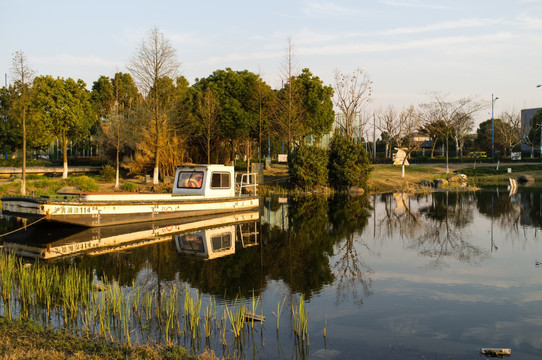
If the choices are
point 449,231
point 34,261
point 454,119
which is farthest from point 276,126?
point 34,261

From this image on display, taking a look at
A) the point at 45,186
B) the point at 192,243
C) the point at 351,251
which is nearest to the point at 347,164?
the point at 45,186

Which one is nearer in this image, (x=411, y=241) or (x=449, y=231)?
(x=411, y=241)

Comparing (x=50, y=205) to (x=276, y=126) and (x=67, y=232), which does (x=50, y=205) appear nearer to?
(x=67, y=232)

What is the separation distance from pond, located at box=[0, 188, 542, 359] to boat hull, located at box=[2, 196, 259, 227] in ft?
1.89

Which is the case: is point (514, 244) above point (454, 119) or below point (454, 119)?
below

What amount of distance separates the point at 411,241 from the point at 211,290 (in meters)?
9.40

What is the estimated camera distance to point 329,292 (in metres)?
10.5

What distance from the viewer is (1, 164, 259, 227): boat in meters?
17.4

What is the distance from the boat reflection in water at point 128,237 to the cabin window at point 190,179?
2090 mm

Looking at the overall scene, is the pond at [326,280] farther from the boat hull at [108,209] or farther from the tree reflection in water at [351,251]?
the boat hull at [108,209]

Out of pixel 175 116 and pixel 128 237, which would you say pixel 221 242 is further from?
pixel 175 116

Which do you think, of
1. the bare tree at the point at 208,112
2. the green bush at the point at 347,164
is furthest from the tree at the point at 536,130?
the bare tree at the point at 208,112

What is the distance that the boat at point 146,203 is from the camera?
17.4 m

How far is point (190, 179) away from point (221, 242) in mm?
7668
